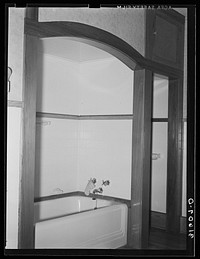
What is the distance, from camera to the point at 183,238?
1.39 meters

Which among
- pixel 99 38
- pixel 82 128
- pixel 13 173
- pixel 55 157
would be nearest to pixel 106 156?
pixel 82 128

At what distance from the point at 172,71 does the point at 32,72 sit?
770 mm

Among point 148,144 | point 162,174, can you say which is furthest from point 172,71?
point 162,174

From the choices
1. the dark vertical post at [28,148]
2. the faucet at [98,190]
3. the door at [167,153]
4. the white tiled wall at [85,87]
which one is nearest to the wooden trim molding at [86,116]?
the white tiled wall at [85,87]

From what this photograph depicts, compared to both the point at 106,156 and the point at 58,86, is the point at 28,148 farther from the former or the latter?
the point at 58,86

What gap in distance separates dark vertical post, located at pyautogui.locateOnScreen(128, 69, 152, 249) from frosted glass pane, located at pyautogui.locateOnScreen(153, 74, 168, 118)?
0.11m

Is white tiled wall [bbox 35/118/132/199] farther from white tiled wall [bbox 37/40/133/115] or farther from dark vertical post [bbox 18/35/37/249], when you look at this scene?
dark vertical post [bbox 18/35/37/249]

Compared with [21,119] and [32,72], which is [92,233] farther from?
[32,72]

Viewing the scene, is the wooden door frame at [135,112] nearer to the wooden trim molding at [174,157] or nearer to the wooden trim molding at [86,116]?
the wooden trim molding at [174,157]

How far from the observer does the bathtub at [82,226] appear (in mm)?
1509

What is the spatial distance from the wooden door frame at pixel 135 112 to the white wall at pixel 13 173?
0.08ft

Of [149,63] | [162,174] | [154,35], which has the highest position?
[154,35]

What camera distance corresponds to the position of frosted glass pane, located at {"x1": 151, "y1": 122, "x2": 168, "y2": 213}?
1.74 meters

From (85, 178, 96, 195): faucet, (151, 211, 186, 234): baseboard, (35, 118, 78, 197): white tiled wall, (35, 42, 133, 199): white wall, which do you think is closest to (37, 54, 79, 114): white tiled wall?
(35, 42, 133, 199): white wall
